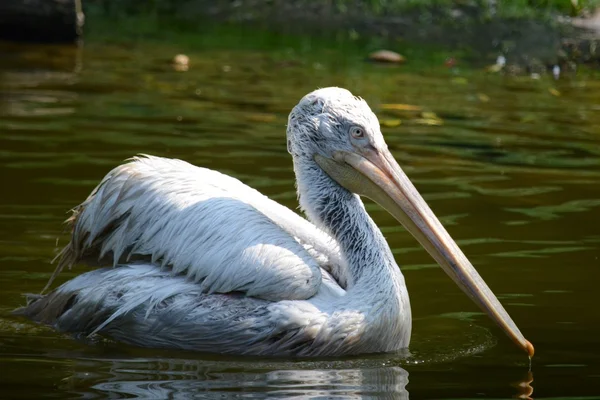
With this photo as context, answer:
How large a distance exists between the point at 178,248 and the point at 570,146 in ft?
16.1

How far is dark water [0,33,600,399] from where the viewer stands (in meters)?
4.35

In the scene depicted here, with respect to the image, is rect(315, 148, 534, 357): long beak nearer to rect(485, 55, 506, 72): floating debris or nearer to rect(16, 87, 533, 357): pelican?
rect(16, 87, 533, 357): pelican

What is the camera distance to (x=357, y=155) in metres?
4.95

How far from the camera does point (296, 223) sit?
507 centimetres

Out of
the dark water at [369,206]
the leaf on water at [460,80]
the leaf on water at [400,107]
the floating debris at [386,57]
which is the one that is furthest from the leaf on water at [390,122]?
the floating debris at [386,57]

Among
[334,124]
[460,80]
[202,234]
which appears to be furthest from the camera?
[460,80]

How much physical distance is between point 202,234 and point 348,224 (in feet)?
1.98

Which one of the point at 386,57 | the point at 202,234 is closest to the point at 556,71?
the point at 386,57

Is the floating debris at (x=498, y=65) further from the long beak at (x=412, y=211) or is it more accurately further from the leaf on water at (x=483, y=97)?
the long beak at (x=412, y=211)

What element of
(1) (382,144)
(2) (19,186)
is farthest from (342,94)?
(2) (19,186)

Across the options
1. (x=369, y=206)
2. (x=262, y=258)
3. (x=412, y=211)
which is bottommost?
(x=369, y=206)

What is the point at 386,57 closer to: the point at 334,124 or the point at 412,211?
the point at 334,124

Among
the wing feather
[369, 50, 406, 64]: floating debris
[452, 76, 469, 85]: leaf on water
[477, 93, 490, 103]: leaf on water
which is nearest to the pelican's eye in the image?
the wing feather

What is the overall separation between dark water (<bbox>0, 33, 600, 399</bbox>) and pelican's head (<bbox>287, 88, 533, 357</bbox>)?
0.49 metres
